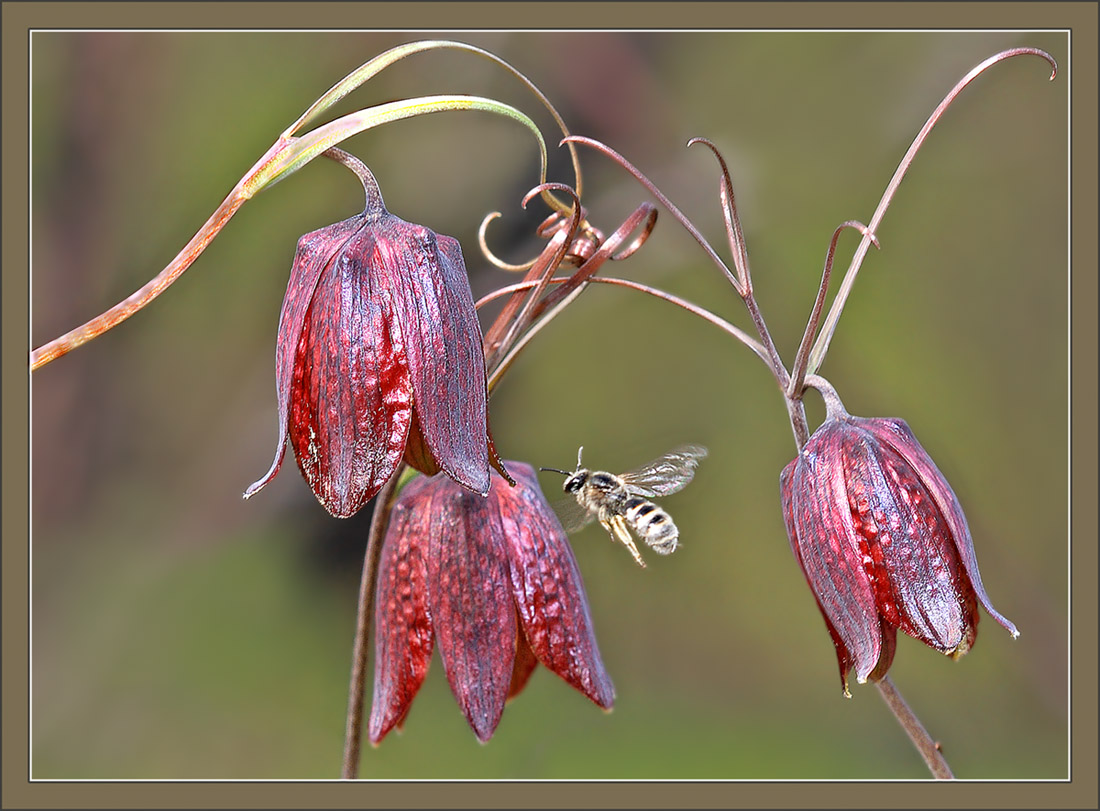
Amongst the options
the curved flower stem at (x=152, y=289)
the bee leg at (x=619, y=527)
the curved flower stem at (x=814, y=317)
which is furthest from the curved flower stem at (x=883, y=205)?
the curved flower stem at (x=152, y=289)

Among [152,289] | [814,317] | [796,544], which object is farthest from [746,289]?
[152,289]

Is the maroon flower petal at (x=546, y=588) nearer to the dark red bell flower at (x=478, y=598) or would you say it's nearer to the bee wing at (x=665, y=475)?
the dark red bell flower at (x=478, y=598)

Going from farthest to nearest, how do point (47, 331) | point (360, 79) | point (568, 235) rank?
1. point (47, 331)
2. point (568, 235)
3. point (360, 79)

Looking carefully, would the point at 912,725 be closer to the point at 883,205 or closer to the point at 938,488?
the point at 938,488

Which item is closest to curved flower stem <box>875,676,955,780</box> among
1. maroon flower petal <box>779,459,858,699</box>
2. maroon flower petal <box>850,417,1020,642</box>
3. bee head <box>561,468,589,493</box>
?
maroon flower petal <box>779,459,858,699</box>

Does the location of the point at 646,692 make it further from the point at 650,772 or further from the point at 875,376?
the point at 875,376

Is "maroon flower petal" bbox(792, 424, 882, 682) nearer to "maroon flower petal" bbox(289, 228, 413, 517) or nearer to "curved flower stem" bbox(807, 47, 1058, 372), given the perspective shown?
"curved flower stem" bbox(807, 47, 1058, 372)

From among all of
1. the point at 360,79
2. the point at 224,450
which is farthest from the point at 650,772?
the point at 360,79
